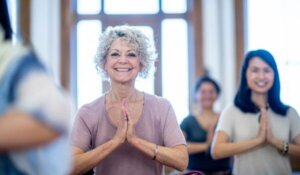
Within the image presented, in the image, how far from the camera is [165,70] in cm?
541

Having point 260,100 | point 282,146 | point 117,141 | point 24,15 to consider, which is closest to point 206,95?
point 260,100

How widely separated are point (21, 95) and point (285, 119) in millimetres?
2004

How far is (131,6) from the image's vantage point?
18.0 feet

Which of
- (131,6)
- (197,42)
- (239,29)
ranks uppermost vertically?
(131,6)

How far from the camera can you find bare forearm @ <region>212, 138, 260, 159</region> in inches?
100

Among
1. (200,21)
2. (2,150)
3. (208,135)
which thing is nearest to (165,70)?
(200,21)

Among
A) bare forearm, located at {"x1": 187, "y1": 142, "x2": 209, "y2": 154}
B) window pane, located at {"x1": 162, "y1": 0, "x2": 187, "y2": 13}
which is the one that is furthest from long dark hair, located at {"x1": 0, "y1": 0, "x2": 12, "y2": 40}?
window pane, located at {"x1": 162, "y1": 0, "x2": 187, "y2": 13}

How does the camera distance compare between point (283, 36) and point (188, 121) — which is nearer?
point (188, 121)

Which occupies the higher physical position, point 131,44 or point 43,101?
point 131,44

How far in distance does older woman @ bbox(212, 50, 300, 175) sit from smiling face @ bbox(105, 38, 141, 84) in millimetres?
702

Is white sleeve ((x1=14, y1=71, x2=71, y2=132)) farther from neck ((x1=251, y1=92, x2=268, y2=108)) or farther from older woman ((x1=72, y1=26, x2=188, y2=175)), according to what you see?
neck ((x1=251, y1=92, x2=268, y2=108))

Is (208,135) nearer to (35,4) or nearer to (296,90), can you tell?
(296,90)

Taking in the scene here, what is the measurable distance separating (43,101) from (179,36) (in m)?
4.59

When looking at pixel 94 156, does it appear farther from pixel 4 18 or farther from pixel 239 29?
pixel 239 29
